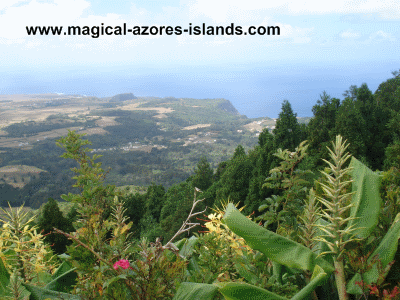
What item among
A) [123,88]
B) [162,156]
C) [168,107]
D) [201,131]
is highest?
[123,88]

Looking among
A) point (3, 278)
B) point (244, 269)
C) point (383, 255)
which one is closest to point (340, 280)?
point (383, 255)

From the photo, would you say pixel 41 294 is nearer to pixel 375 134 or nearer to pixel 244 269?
pixel 244 269

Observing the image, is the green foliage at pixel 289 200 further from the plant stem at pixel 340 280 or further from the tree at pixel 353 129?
the tree at pixel 353 129

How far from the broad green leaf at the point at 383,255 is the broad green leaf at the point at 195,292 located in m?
0.63

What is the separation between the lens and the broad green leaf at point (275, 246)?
4.33 ft

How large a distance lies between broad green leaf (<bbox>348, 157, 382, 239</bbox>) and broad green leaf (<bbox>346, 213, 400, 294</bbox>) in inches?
2.9

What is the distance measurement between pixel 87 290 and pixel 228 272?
70cm

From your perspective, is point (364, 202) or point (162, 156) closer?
point (364, 202)

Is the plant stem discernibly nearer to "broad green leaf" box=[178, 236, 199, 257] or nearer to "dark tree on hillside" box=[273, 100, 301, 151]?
"broad green leaf" box=[178, 236, 199, 257]

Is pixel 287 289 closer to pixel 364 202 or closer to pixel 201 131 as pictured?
pixel 364 202

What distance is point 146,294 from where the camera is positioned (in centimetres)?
118

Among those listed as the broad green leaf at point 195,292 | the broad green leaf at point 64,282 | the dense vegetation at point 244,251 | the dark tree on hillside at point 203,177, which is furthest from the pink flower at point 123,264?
the dark tree on hillside at point 203,177

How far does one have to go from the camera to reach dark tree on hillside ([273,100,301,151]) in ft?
37.0

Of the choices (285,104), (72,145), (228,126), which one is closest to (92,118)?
(228,126)
